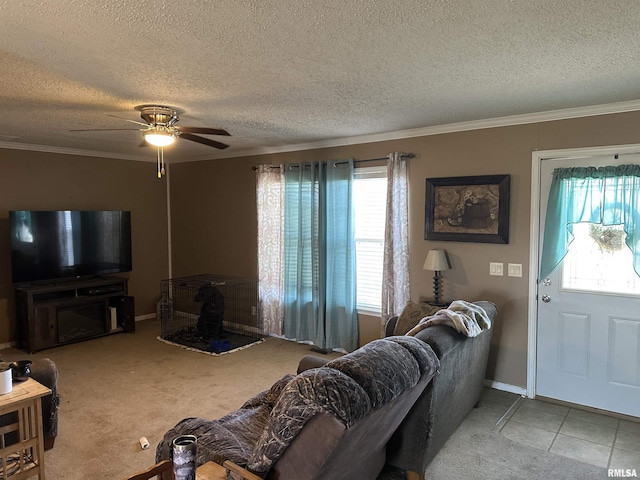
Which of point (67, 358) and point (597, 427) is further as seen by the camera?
point (67, 358)

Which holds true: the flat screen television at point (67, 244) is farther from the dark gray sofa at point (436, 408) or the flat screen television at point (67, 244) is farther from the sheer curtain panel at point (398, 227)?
the dark gray sofa at point (436, 408)

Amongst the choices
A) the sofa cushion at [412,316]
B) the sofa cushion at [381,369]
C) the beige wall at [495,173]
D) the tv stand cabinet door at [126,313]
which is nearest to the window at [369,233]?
the beige wall at [495,173]

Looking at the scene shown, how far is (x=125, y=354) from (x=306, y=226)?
2558 mm

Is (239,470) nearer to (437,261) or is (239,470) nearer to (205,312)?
(437,261)

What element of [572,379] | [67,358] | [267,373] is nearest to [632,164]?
[572,379]

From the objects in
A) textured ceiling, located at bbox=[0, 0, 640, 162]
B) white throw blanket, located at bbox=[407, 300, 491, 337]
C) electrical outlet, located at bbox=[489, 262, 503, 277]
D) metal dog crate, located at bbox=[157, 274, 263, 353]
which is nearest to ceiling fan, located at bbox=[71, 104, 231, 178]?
textured ceiling, located at bbox=[0, 0, 640, 162]

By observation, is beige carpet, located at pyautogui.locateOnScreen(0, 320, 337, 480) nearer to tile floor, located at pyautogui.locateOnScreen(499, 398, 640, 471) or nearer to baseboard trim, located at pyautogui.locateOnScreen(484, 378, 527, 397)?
baseboard trim, located at pyautogui.locateOnScreen(484, 378, 527, 397)

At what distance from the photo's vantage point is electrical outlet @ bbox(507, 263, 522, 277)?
385 cm

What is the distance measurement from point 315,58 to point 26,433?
106 inches

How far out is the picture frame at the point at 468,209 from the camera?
389 cm

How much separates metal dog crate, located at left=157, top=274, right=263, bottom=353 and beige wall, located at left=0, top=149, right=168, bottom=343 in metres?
0.40

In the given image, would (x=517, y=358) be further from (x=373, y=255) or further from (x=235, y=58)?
(x=235, y=58)

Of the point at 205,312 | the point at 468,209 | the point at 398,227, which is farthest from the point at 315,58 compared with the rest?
the point at 205,312

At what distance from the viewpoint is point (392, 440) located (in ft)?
8.48
